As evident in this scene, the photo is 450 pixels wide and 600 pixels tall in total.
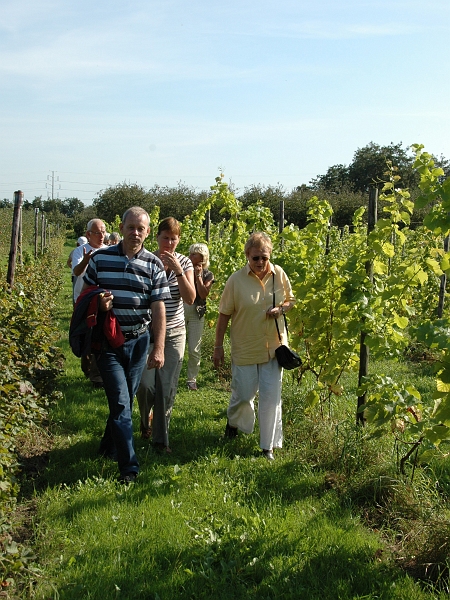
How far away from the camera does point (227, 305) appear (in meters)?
5.16

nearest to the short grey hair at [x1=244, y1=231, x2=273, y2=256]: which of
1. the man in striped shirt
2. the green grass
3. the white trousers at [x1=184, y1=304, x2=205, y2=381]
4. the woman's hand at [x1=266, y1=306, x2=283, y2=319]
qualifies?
Result: the woman's hand at [x1=266, y1=306, x2=283, y2=319]

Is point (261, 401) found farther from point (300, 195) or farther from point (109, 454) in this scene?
point (300, 195)

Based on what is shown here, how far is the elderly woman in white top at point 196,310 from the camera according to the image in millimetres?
7133

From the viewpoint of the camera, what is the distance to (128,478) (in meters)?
4.30

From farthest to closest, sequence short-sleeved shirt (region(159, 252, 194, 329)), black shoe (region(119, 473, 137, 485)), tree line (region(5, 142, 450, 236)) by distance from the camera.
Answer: tree line (region(5, 142, 450, 236)) → short-sleeved shirt (region(159, 252, 194, 329)) → black shoe (region(119, 473, 137, 485))

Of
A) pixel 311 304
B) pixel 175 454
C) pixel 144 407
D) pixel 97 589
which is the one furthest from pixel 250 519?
pixel 311 304

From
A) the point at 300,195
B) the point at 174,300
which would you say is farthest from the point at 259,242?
the point at 300,195

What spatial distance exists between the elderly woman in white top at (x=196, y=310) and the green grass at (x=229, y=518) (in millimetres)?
1712

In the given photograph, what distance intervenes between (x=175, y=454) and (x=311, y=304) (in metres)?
1.66

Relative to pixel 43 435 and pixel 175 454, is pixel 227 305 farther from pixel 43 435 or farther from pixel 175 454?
pixel 43 435

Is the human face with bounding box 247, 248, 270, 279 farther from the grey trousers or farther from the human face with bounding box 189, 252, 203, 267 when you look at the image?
the human face with bounding box 189, 252, 203, 267

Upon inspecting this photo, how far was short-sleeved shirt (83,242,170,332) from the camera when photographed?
449 centimetres

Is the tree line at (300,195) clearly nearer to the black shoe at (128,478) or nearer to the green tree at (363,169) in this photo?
the green tree at (363,169)

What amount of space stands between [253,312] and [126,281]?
3.65 feet
